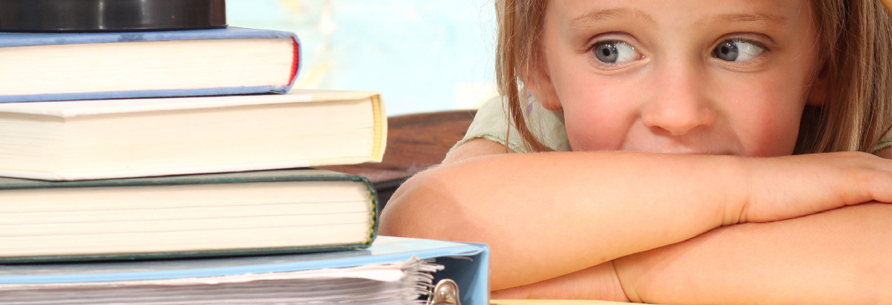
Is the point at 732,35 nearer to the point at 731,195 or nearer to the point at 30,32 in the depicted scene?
the point at 731,195

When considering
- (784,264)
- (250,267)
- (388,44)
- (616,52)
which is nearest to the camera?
(250,267)

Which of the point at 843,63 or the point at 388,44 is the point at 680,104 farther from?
the point at 388,44

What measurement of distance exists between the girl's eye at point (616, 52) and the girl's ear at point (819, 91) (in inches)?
11.3

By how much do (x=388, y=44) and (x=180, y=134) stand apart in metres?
4.65

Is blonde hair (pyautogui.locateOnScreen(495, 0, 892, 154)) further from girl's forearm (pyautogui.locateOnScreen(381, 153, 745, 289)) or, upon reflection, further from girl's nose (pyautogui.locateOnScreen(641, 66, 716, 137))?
girl's forearm (pyautogui.locateOnScreen(381, 153, 745, 289))

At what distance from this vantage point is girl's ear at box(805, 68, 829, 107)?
1.07 m

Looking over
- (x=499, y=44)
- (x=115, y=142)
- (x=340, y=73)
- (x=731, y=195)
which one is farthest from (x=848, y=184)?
(x=340, y=73)

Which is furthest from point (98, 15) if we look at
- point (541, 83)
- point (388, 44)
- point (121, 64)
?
point (388, 44)

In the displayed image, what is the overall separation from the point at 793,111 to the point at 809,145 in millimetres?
246

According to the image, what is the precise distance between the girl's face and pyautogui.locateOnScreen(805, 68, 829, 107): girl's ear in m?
0.08

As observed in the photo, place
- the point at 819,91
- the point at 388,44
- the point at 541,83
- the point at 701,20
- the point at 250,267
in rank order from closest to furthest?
1. the point at 250,267
2. the point at 701,20
3. the point at 819,91
4. the point at 541,83
5. the point at 388,44

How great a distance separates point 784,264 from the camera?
60cm

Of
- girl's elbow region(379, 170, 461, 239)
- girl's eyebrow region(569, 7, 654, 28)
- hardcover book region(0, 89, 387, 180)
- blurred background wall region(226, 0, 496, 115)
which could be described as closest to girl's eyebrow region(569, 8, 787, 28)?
girl's eyebrow region(569, 7, 654, 28)

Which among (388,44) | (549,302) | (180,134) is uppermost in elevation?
(388,44)
